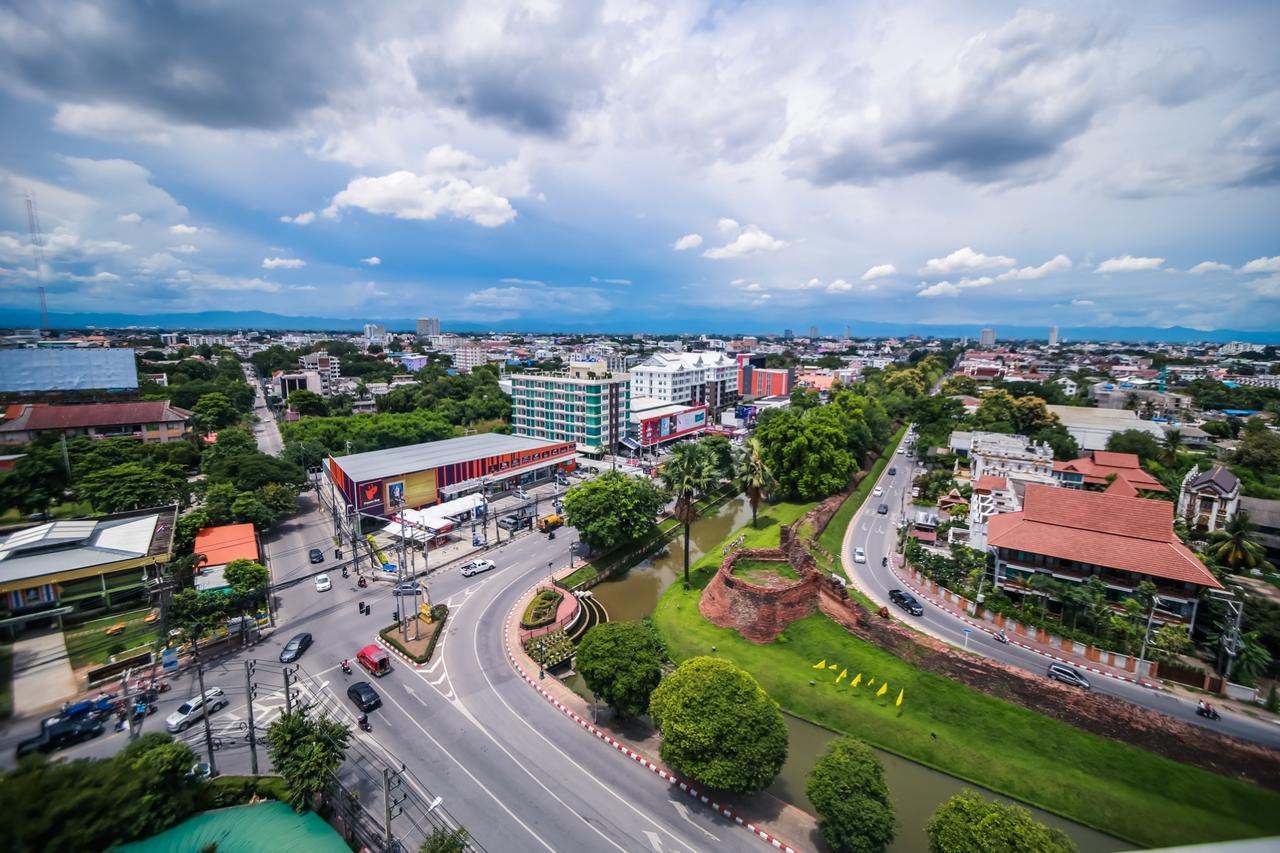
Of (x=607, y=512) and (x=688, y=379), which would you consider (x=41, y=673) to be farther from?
(x=688, y=379)

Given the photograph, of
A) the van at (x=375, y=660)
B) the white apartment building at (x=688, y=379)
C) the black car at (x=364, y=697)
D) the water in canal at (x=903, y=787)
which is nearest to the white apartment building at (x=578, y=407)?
the white apartment building at (x=688, y=379)

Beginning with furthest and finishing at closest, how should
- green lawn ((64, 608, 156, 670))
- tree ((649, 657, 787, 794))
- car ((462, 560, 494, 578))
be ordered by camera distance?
car ((462, 560, 494, 578))
green lawn ((64, 608, 156, 670))
tree ((649, 657, 787, 794))

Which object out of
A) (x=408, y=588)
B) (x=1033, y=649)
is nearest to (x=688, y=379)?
(x=408, y=588)

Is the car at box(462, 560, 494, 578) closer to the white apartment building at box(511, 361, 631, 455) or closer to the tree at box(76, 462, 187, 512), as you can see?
the tree at box(76, 462, 187, 512)

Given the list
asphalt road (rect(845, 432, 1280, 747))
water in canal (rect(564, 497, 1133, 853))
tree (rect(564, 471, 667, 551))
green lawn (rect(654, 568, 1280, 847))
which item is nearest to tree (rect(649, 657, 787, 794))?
water in canal (rect(564, 497, 1133, 853))

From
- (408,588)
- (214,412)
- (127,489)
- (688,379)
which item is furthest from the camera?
(688,379)

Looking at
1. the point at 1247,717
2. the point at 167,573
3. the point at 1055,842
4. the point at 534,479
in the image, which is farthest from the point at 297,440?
the point at 1247,717

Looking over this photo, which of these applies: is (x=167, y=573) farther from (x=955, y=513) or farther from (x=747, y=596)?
(x=955, y=513)
